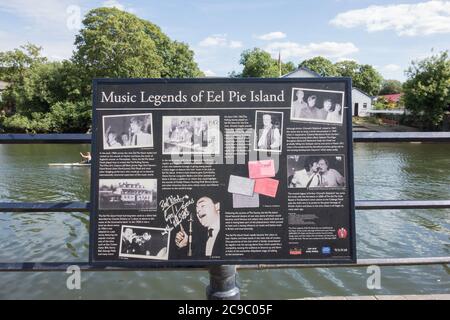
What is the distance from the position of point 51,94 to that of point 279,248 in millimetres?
52311

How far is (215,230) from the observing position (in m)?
2.66

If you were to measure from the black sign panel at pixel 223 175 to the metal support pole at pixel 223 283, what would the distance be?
0.53ft

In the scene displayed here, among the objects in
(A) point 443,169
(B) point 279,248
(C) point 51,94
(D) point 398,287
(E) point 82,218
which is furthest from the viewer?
(C) point 51,94

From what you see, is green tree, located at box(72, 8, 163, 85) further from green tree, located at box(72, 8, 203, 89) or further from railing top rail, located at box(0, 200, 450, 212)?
railing top rail, located at box(0, 200, 450, 212)

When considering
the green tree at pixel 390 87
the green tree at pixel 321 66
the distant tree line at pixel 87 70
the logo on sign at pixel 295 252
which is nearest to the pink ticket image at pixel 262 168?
the logo on sign at pixel 295 252

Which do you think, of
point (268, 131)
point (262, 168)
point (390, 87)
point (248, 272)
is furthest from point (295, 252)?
point (390, 87)

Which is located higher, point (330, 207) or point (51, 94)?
point (51, 94)

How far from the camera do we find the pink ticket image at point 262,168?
8.69 ft

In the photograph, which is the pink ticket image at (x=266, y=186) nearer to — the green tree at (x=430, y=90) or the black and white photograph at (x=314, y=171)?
the black and white photograph at (x=314, y=171)

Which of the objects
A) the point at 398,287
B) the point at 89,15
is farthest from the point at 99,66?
the point at 398,287

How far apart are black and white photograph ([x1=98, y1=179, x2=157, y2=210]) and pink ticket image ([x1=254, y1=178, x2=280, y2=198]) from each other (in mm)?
628

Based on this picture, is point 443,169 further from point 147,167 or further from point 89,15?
point 89,15

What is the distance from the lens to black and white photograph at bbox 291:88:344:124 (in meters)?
2.67
